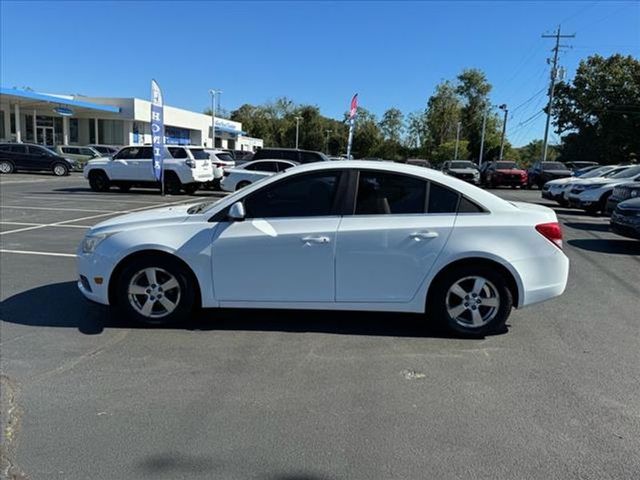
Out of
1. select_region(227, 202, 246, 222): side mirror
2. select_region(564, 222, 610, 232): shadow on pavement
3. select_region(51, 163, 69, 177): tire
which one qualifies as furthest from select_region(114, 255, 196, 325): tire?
select_region(51, 163, 69, 177): tire

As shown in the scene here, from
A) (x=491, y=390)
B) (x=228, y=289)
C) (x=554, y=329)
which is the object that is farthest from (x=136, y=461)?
(x=554, y=329)

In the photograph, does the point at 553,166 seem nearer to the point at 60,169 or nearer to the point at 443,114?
the point at 60,169

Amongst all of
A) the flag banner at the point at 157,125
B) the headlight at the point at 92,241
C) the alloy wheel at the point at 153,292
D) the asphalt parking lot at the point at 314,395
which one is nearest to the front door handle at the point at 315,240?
the asphalt parking lot at the point at 314,395

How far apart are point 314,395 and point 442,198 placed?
226cm

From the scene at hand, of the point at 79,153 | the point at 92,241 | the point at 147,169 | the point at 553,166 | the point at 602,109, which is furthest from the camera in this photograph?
the point at 602,109

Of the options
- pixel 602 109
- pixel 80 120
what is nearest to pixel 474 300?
pixel 80 120

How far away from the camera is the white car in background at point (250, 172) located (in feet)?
62.6

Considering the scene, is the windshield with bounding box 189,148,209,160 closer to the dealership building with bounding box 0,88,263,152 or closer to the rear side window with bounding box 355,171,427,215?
the rear side window with bounding box 355,171,427,215

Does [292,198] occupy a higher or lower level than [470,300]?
higher

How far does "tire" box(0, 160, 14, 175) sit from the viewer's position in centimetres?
→ 3077

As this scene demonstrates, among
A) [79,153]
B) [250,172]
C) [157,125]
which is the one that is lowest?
[250,172]

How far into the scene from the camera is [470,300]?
5023mm

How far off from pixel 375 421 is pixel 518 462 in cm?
90

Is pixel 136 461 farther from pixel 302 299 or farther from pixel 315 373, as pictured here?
pixel 302 299
